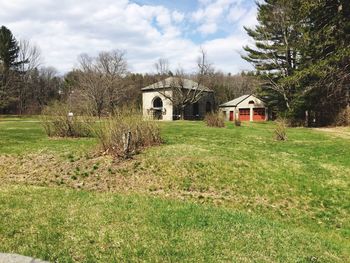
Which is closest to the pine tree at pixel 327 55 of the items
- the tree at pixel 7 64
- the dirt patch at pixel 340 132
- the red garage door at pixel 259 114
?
the dirt patch at pixel 340 132

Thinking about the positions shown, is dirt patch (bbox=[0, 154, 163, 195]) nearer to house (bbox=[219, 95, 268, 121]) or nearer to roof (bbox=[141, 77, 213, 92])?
house (bbox=[219, 95, 268, 121])

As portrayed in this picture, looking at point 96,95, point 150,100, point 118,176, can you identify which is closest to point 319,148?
point 118,176

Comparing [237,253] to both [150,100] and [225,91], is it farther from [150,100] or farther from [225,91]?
[225,91]

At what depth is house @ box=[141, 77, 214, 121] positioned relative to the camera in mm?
48125

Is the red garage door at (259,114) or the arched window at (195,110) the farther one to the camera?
the arched window at (195,110)

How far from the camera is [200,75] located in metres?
49.3

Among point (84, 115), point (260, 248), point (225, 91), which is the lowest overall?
point (260, 248)

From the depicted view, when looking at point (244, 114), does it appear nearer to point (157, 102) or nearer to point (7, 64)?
point (157, 102)

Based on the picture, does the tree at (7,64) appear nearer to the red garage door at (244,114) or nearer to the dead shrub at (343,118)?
the red garage door at (244,114)

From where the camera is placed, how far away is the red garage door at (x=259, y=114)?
4700 cm

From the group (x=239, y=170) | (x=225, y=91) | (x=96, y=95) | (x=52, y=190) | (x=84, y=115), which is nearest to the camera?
(x=52, y=190)

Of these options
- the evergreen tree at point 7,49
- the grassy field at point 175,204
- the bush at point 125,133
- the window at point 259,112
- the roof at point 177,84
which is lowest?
the grassy field at point 175,204

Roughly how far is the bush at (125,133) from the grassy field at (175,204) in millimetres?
490

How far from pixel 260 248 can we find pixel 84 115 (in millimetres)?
11069
